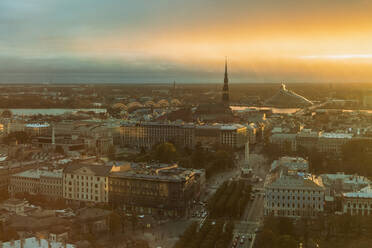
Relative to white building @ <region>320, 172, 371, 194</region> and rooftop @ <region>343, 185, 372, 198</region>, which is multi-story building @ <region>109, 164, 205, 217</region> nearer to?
white building @ <region>320, 172, 371, 194</region>

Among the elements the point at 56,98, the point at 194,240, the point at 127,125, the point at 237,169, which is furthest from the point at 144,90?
the point at 194,240

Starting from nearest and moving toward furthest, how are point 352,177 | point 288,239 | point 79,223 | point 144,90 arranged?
point 288,239, point 79,223, point 352,177, point 144,90

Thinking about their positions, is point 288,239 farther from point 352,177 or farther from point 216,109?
point 216,109

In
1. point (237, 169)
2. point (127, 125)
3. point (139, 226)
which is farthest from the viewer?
point (127, 125)

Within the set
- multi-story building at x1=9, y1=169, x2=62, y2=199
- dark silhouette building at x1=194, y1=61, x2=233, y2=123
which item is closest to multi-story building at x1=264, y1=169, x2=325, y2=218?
multi-story building at x1=9, y1=169, x2=62, y2=199

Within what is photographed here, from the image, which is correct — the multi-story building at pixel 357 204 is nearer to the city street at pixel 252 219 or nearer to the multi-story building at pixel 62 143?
the city street at pixel 252 219
